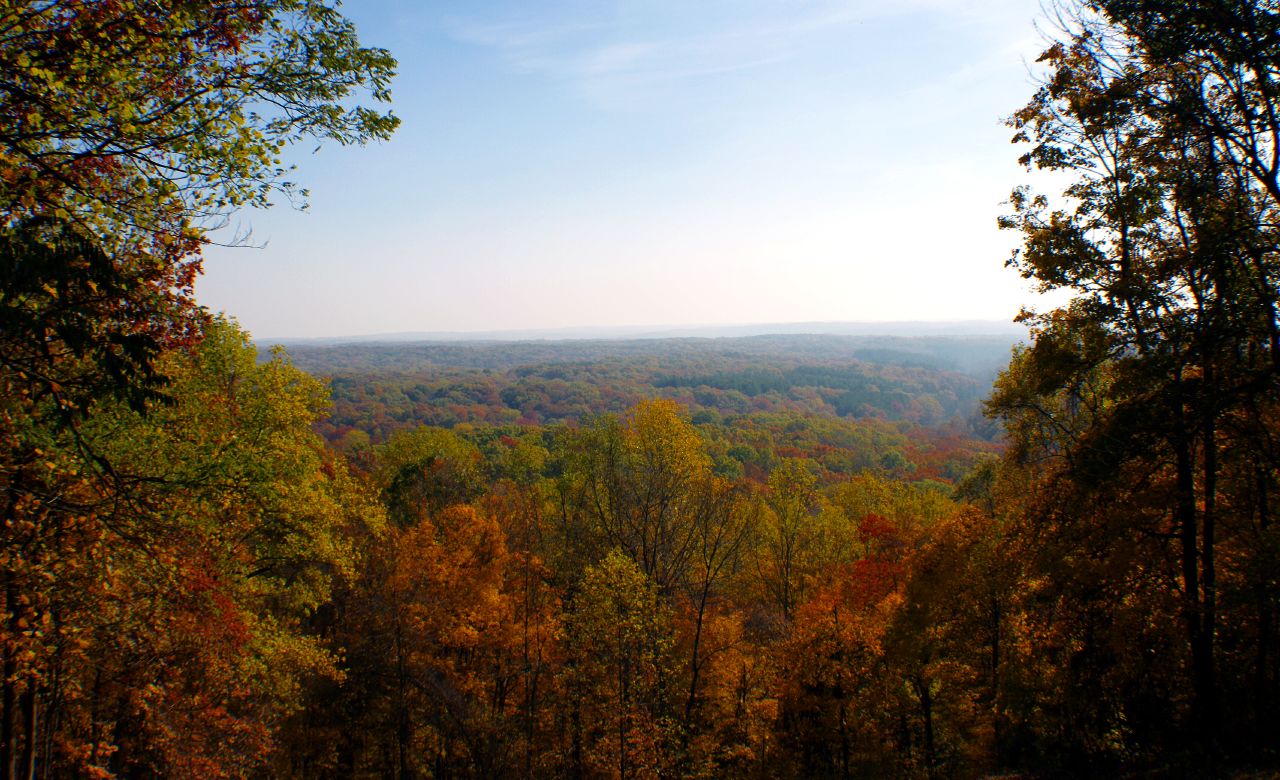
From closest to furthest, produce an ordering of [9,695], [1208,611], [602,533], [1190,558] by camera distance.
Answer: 1. [9,695]
2. [1208,611]
3. [1190,558]
4. [602,533]

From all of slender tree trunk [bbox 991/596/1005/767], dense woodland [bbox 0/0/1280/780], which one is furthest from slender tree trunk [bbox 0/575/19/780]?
slender tree trunk [bbox 991/596/1005/767]

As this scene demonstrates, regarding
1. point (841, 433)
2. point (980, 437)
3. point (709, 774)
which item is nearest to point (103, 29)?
point (709, 774)

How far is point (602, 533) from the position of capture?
978 inches

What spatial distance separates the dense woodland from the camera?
5621mm

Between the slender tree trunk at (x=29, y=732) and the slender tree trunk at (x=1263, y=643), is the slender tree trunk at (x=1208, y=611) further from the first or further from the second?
the slender tree trunk at (x=29, y=732)

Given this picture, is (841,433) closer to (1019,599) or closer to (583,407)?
(583,407)

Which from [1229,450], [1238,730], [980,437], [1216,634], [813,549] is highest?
[1229,450]

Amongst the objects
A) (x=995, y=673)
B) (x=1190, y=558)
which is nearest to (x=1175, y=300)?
(x=1190, y=558)

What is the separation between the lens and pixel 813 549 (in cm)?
2781

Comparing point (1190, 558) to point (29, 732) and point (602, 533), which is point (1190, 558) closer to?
point (29, 732)

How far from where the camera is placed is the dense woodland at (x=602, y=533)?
18.4ft

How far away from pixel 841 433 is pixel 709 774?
305ft

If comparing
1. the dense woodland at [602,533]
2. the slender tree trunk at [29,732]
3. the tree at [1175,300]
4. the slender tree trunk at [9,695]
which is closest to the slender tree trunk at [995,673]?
the dense woodland at [602,533]

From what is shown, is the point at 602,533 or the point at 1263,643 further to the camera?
the point at 602,533
